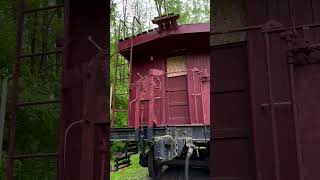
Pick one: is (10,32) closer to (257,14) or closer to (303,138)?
(257,14)

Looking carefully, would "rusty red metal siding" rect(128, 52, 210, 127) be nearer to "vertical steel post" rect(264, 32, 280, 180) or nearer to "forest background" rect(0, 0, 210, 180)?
"forest background" rect(0, 0, 210, 180)

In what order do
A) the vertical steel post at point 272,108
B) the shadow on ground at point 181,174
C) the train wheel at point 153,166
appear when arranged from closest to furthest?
the vertical steel post at point 272,108
the shadow on ground at point 181,174
the train wheel at point 153,166

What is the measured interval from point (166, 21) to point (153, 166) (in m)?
4.41

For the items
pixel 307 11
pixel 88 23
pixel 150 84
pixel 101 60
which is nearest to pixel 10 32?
pixel 88 23

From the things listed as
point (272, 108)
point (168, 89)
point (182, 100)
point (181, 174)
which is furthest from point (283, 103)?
point (168, 89)

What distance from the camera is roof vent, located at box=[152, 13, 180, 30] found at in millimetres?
12857

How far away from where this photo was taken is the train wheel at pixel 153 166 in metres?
12.4

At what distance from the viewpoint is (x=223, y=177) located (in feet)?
13.9

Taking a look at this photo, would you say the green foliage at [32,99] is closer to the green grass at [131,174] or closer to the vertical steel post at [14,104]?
the vertical steel post at [14,104]

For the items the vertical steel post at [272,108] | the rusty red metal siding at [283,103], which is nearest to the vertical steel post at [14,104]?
the rusty red metal siding at [283,103]

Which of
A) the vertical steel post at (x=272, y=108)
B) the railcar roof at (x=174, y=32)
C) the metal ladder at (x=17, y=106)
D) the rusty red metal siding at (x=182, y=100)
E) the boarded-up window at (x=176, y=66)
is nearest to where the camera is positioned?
the vertical steel post at (x=272, y=108)

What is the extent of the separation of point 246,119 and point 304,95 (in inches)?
24.5

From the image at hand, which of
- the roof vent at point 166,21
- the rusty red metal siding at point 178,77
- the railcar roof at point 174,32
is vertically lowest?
the rusty red metal siding at point 178,77

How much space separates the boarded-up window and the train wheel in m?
2.76
